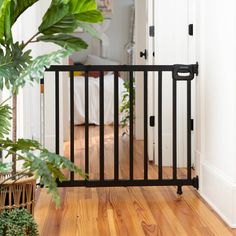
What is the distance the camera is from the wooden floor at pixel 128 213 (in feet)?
7.36

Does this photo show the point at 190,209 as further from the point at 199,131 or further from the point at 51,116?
the point at 51,116

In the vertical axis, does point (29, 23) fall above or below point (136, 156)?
above

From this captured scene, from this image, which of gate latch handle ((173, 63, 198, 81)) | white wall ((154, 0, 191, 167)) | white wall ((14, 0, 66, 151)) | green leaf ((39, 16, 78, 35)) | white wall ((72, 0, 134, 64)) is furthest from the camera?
white wall ((72, 0, 134, 64))

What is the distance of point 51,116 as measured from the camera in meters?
4.40

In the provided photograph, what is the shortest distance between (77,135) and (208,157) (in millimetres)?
3413

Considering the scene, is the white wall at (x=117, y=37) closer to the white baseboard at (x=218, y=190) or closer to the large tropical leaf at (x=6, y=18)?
the white baseboard at (x=218, y=190)

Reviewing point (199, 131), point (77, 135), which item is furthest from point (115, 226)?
point (77, 135)

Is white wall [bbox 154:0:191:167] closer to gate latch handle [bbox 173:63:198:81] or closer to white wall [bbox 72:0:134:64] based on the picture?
gate latch handle [bbox 173:63:198:81]

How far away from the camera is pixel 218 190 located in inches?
100

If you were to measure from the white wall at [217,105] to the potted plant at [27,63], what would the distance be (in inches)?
32.3

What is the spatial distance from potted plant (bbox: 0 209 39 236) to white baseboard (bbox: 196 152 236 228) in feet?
3.28

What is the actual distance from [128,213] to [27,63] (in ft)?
3.60

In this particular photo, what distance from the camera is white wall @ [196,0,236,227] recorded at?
7.64ft

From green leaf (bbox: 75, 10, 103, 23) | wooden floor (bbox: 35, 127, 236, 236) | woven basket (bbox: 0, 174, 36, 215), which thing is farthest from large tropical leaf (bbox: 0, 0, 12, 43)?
wooden floor (bbox: 35, 127, 236, 236)
